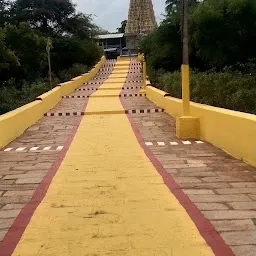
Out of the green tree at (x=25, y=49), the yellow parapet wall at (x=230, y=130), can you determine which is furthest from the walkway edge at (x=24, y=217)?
the green tree at (x=25, y=49)

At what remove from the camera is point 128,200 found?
4887 mm

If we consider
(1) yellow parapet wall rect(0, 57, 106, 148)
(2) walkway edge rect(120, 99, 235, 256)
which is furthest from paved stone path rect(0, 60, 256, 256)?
(1) yellow parapet wall rect(0, 57, 106, 148)

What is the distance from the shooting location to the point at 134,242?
368 centimetres

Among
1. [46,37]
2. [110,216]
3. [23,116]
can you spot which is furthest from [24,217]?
[46,37]

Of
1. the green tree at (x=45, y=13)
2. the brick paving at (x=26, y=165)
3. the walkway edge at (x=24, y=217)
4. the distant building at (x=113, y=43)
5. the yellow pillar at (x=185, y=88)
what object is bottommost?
the brick paving at (x=26, y=165)

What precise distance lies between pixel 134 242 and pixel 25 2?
42.4 metres

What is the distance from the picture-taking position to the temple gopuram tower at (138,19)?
6158 centimetres

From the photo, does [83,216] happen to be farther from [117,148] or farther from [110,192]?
[117,148]

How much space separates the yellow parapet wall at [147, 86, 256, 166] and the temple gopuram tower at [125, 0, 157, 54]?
5270 cm

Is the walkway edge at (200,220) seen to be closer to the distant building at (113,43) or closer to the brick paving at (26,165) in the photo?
the brick paving at (26,165)

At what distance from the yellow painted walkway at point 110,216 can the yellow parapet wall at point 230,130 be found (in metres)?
1.42

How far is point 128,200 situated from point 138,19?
58.7m

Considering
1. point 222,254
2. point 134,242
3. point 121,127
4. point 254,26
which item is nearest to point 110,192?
point 134,242

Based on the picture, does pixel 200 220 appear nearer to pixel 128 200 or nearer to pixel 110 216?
pixel 110 216
